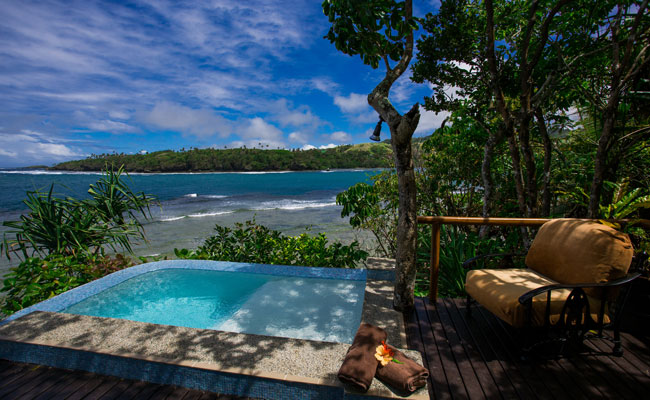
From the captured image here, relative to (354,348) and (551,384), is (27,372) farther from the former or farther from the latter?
(551,384)

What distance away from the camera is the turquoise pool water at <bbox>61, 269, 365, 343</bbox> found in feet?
11.1

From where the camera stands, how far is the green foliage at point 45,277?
11.4 feet

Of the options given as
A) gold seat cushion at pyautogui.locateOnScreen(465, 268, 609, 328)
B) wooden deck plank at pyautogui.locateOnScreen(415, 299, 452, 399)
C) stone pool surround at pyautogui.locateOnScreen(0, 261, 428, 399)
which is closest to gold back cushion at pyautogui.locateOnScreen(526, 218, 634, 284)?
gold seat cushion at pyautogui.locateOnScreen(465, 268, 609, 328)

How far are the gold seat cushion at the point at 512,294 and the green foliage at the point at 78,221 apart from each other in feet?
13.0

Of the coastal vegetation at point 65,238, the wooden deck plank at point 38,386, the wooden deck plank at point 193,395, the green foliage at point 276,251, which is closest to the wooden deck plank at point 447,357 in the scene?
the wooden deck plank at point 193,395

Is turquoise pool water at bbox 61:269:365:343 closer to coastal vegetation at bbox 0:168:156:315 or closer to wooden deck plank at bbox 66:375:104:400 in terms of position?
coastal vegetation at bbox 0:168:156:315

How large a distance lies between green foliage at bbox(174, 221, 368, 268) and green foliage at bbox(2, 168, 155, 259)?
113 centimetres

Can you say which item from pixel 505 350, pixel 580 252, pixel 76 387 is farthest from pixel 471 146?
pixel 76 387

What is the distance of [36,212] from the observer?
12.8 feet

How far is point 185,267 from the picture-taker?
4797 mm

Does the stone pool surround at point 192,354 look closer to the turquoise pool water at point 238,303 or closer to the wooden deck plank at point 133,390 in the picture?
the wooden deck plank at point 133,390

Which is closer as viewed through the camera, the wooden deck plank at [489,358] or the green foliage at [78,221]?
the wooden deck plank at [489,358]

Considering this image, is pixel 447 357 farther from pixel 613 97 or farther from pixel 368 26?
pixel 613 97

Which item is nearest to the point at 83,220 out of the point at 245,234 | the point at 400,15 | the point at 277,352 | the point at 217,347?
the point at 245,234
